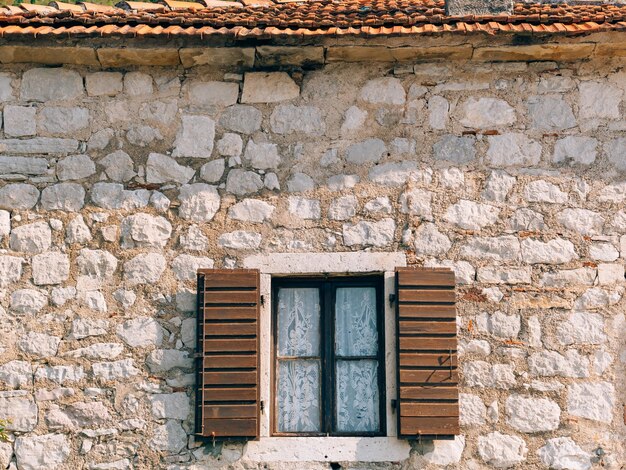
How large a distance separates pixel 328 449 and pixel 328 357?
0.58 metres

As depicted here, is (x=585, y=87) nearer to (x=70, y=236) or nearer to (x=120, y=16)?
(x=120, y=16)

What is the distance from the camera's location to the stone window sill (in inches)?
234

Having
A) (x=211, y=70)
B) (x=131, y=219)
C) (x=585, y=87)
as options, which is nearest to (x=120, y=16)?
(x=211, y=70)

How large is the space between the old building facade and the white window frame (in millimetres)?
13

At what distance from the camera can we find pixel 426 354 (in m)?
5.99

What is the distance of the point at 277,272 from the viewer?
6.23 meters

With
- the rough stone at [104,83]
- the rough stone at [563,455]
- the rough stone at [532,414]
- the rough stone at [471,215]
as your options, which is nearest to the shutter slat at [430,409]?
the rough stone at [532,414]

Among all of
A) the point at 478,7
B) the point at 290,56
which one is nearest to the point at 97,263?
the point at 290,56

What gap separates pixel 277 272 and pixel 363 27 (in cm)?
159

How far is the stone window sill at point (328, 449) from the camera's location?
5.94 meters

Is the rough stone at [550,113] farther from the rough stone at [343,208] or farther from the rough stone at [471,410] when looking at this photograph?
the rough stone at [471,410]

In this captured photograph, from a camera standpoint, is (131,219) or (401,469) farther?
(131,219)

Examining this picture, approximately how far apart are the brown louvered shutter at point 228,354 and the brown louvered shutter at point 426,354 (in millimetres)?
872

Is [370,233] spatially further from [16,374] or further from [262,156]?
[16,374]
